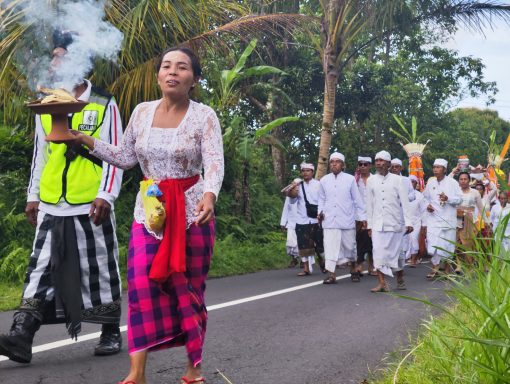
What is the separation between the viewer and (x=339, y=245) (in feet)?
42.0

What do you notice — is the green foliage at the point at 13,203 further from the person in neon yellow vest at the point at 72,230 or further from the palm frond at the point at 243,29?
the person in neon yellow vest at the point at 72,230

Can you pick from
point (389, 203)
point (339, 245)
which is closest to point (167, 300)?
point (389, 203)

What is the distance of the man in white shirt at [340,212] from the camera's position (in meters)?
12.9

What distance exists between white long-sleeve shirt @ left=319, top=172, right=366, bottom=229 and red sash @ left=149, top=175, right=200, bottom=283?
342 inches

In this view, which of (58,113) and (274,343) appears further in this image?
(274,343)

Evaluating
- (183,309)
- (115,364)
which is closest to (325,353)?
(115,364)

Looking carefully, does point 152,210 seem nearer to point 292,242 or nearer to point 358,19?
point 292,242

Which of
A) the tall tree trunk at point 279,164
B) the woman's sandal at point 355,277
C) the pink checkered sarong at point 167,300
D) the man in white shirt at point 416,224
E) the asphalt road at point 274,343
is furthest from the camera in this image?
the tall tree trunk at point 279,164

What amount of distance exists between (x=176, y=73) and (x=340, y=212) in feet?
28.5

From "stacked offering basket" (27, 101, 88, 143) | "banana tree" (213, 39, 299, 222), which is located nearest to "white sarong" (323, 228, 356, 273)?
"banana tree" (213, 39, 299, 222)

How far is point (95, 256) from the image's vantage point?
554 cm

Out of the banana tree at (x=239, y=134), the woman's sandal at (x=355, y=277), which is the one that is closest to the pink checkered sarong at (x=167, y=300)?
the woman's sandal at (x=355, y=277)

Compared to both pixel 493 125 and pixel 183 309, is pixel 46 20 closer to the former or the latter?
pixel 183 309

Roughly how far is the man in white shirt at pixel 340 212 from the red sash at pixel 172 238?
27.7 feet
